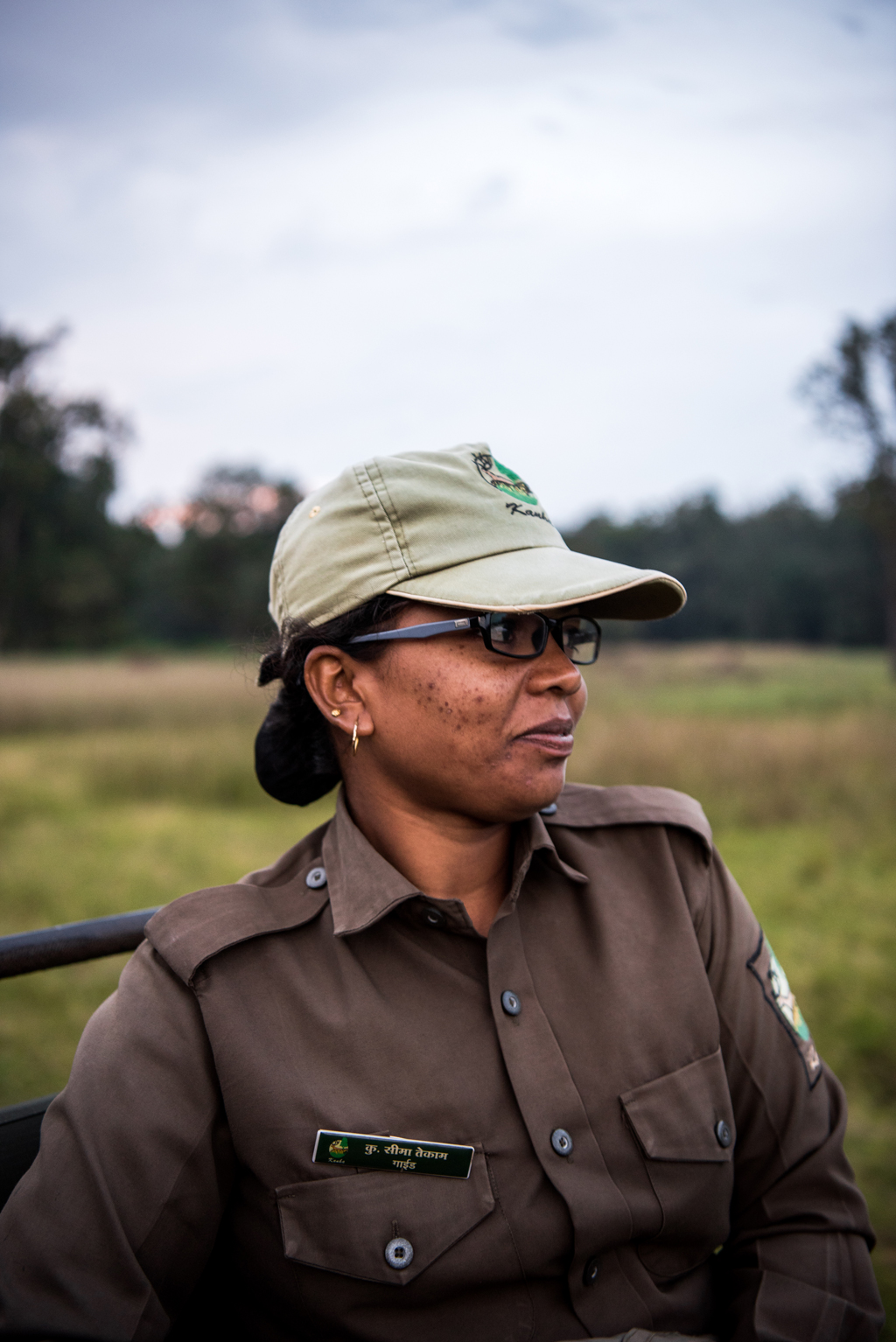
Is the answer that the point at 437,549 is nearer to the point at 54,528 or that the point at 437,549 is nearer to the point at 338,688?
the point at 338,688

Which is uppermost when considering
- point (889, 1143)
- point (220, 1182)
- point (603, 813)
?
point (603, 813)

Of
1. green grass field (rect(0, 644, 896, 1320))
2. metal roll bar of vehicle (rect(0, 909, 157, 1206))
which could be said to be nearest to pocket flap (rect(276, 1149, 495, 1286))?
metal roll bar of vehicle (rect(0, 909, 157, 1206))

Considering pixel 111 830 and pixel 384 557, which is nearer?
pixel 384 557

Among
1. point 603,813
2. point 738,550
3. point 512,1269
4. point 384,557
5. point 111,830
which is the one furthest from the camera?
point 738,550

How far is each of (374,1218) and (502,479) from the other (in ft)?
3.94

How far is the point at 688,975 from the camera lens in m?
1.49

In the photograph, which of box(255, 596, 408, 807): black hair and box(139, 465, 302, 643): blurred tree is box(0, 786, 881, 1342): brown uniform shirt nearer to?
box(255, 596, 408, 807): black hair

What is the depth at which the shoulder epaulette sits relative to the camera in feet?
4.30

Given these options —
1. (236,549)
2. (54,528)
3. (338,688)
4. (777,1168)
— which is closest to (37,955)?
(338,688)

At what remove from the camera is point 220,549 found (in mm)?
47625

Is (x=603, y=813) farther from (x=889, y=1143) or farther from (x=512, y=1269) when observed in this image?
(x=889, y=1143)

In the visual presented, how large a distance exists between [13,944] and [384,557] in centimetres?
90

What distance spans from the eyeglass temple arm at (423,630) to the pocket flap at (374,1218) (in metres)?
0.80

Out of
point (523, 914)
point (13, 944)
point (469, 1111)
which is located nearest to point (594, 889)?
point (523, 914)
